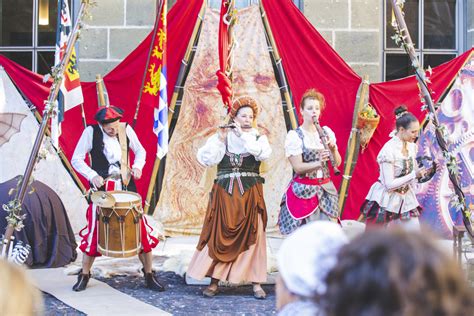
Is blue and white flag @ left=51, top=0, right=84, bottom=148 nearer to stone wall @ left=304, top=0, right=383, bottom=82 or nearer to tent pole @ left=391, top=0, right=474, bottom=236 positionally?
tent pole @ left=391, top=0, right=474, bottom=236

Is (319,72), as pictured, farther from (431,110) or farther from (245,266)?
(245,266)

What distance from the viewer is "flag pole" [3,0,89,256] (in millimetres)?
6023

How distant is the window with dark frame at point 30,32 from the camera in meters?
9.69

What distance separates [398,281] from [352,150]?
24.0 feet

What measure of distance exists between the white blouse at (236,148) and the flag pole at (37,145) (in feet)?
4.00

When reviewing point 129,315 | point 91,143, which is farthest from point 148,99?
point 129,315

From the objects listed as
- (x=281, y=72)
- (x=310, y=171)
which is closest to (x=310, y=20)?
(x=281, y=72)

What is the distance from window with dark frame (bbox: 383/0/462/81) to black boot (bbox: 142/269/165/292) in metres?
4.41

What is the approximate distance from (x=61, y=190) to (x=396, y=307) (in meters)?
7.66

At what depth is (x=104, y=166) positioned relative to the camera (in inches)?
261

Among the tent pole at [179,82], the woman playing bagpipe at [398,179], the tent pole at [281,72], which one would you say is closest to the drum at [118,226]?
the woman playing bagpipe at [398,179]

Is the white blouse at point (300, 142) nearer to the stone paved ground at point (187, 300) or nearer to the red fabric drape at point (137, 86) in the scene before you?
the stone paved ground at point (187, 300)

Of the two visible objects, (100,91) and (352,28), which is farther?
(352,28)

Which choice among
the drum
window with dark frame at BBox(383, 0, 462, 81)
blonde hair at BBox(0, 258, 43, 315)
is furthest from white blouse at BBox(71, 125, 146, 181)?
blonde hair at BBox(0, 258, 43, 315)
